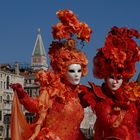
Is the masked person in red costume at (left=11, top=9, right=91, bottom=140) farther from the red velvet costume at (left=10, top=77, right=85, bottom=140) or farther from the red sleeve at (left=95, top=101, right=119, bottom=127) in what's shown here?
the red sleeve at (left=95, top=101, right=119, bottom=127)

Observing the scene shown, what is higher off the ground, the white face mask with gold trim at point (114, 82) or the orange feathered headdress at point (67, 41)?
the orange feathered headdress at point (67, 41)

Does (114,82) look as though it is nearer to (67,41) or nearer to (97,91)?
(97,91)

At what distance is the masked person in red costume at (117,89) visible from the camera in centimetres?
Answer: 509

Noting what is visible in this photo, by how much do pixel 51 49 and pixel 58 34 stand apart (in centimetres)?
18

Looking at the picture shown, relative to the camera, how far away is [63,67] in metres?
5.35

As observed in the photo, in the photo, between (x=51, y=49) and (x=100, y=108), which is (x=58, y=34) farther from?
(x=100, y=108)

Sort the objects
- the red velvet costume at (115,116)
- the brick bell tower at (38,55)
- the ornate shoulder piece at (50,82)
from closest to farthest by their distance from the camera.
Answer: the red velvet costume at (115,116)
the ornate shoulder piece at (50,82)
the brick bell tower at (38,55)

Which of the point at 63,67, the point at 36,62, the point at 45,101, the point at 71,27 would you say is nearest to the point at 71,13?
the point at 71,27

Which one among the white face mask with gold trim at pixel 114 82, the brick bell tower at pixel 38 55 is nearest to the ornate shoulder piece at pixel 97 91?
the white face mask with gold trim at pixel 114 82

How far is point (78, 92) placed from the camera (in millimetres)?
5406

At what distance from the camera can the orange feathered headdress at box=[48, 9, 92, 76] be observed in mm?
5363

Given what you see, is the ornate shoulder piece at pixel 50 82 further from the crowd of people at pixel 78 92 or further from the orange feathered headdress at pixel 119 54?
the orange feathered headdress at pixel 119 54

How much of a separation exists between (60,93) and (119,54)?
2.40 ft

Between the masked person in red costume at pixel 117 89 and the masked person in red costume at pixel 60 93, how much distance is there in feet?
0.75
